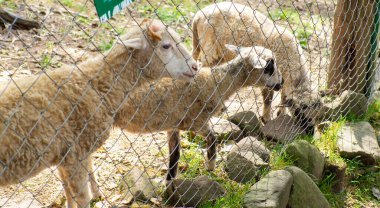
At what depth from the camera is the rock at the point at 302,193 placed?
379cm

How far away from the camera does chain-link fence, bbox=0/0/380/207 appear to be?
3.22 m

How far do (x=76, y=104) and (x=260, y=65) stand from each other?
203 centimetres

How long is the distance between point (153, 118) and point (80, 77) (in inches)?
39.8

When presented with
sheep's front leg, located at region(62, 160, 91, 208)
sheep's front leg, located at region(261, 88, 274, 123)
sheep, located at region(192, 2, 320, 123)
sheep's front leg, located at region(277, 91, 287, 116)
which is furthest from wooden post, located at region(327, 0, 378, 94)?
sheep's front leg, located at region(62, 160, 91, 208)

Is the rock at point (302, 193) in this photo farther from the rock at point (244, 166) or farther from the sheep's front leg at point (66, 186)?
the sheep's front leg at point (66, 186)

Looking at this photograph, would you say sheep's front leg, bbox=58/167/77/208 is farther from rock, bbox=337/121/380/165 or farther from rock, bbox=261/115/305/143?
rock, bbox=337/121/380/165

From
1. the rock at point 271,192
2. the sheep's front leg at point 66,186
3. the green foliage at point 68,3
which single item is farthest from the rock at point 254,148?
the green foliage at point 68,3

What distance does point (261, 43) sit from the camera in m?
5.74

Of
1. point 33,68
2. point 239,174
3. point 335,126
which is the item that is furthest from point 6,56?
point 335,126

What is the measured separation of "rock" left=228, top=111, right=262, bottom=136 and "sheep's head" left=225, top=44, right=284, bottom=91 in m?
0.40

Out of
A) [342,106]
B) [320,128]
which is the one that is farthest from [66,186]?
[342,106]

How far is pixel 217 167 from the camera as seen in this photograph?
A: 14.8 feet

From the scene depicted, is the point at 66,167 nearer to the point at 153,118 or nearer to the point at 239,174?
the point at 153,118

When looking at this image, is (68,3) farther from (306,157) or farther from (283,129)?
(306,157)
